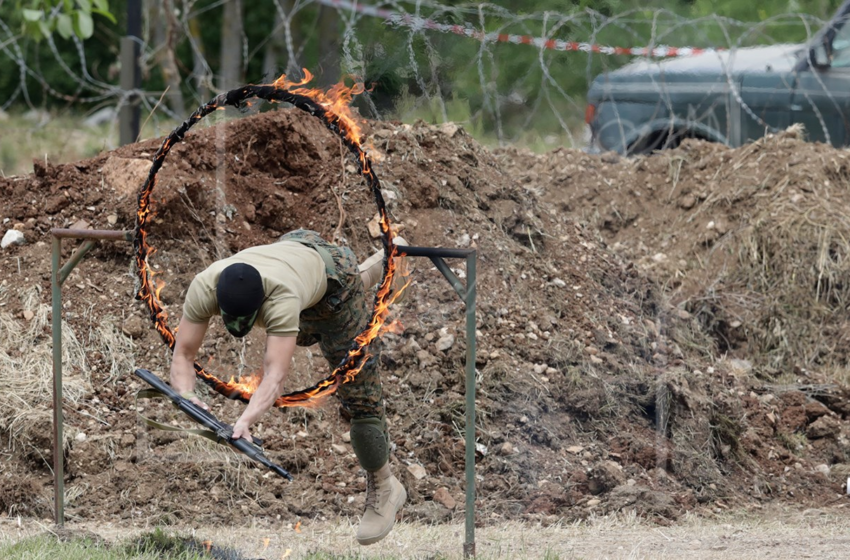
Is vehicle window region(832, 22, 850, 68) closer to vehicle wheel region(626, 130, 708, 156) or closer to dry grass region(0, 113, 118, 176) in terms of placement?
vehicle wheel region(626, 130, 708, 156)

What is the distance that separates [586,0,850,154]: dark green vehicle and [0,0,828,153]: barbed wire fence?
13cm

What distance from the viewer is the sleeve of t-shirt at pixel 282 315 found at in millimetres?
3709

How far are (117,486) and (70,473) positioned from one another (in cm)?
27

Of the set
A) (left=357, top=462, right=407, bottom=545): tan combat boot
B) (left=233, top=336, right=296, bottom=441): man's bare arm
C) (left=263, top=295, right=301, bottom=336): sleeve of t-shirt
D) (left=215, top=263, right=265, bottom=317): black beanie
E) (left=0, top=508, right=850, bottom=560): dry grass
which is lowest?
(left=0, top=508, right=850, bottom=560): dry grass

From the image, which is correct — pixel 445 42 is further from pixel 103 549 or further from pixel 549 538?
pixel 103 549

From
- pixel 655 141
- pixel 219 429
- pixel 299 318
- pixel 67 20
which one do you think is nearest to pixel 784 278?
pixel 655 141

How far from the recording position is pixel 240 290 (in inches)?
143

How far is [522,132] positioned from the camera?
9.97 metres

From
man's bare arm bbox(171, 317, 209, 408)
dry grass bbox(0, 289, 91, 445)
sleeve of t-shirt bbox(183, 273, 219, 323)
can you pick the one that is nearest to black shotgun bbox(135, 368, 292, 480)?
man's bare arm bbox(171, 317, 209, 408)

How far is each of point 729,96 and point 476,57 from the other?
2.38 metres

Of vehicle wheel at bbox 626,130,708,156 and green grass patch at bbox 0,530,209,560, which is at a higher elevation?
vehicle wheel at bbox 626,130,708,156

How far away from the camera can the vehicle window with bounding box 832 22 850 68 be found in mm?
8398

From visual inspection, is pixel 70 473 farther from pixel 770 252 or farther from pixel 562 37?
pixel 562 37

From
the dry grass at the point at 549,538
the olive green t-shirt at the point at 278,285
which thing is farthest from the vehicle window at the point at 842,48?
the olive green t-shirt at the point at 278,285
